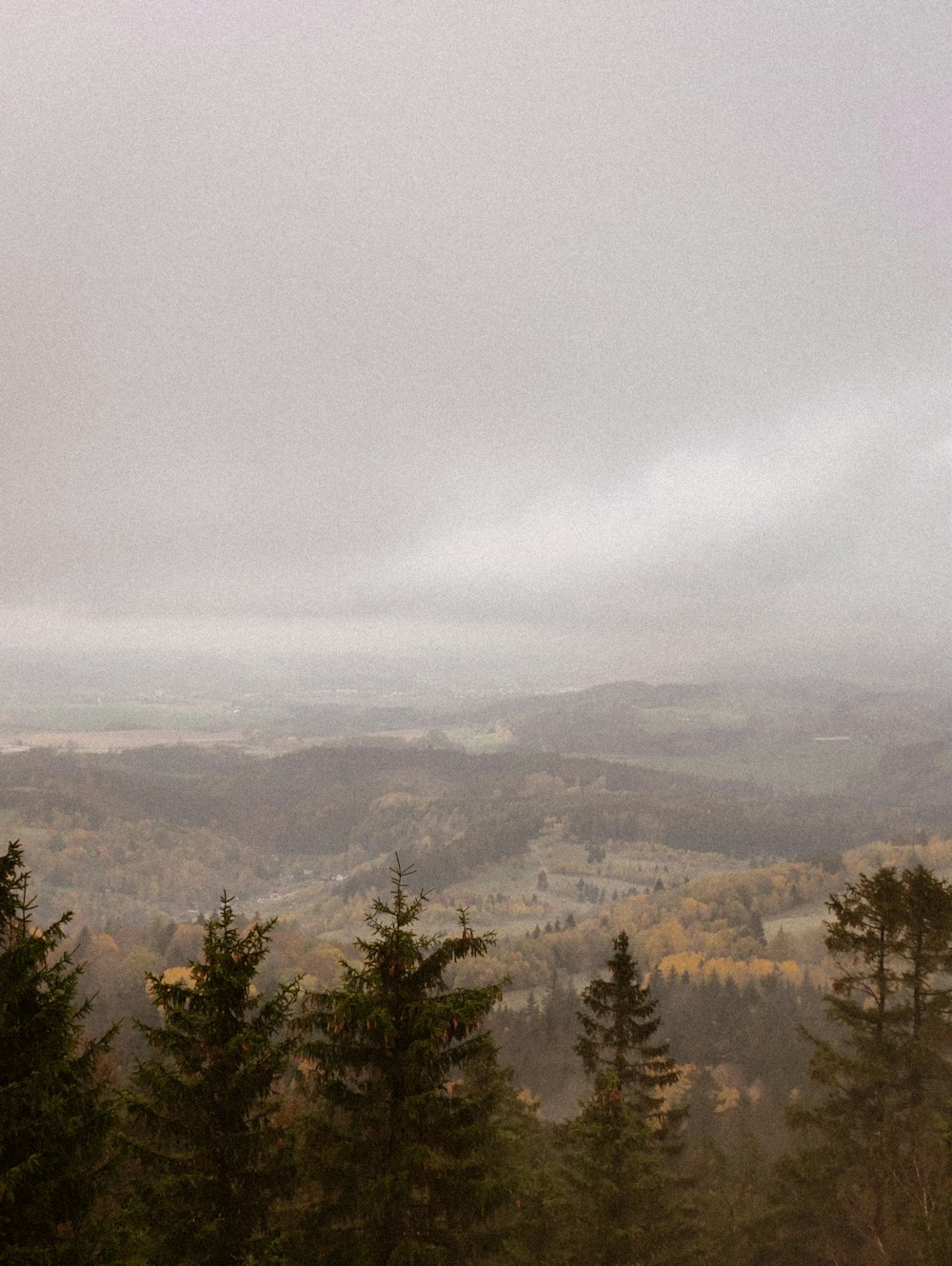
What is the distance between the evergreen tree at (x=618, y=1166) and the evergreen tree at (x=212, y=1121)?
9.78m

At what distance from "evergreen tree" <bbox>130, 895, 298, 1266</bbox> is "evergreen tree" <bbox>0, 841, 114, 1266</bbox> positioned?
1.02 meters

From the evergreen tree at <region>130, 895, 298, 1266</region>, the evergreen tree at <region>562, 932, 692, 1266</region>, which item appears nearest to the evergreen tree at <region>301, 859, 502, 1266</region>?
the evergreen tree at <region>130, 895, 298, 1266</region>

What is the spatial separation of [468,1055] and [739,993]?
116m

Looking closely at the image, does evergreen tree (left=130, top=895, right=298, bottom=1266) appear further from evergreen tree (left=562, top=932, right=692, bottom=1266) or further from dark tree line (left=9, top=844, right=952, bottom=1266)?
evergreen tree (left=562, top=932, right=692, bottom=1266)

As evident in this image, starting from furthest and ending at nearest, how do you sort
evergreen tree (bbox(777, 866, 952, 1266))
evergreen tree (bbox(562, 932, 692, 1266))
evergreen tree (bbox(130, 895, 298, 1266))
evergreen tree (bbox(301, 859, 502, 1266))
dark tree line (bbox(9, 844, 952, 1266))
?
evergreen tree (bbox(777, 866, 952, 1266)) < evergreen tree (bbox(562, 932, 692, 1266)) < evergreen tree (bbox(301, 859, 502, 1266)) < evergreen tree (bbox(130, 895, 298, 1266)) < dark tree line (bbox(9, 844, 952, 1266))

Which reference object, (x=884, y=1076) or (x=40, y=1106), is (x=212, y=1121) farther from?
(x=884, y=1076)

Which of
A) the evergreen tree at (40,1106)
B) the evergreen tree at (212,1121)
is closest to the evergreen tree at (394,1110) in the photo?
the evergreen tree at (212,1121)

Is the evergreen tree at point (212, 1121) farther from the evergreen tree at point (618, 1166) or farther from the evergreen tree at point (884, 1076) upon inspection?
the evergreen tree at point (884, 1076)

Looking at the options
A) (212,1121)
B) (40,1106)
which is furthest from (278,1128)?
(40,1106)

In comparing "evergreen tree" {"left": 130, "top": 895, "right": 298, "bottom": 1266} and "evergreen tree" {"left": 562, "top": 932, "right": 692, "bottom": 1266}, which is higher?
"evergreen tree" {"left": 130, "top": 895, "right": 298, "bottom": 1266}

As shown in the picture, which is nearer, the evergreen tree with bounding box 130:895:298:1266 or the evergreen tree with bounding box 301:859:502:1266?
the evergreen tree with bounding box 130:895:298:1266

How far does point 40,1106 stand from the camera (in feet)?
34.9

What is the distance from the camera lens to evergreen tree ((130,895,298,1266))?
41.2 feet

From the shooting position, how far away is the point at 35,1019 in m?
11.2
